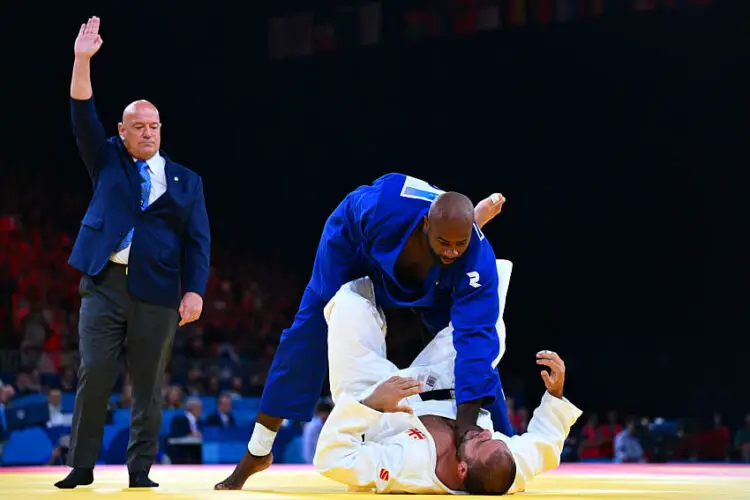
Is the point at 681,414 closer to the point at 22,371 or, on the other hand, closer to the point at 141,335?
the point at 22,371

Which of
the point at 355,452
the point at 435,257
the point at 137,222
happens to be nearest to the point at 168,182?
the point at 137,222

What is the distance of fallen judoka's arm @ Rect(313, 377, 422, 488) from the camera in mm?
2525

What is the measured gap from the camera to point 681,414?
10047mm

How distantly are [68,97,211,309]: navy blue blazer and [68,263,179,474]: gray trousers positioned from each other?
55 millimetres

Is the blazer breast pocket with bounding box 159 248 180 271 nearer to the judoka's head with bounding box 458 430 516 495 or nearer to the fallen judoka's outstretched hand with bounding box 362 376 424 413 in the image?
the fallen judoka's outstretched hand with bounding box 362 376 424 413

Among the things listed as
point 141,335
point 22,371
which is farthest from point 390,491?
point 22,371

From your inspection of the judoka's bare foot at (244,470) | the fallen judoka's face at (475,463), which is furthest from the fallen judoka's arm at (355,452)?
the judoka's bare foot at (244,470)

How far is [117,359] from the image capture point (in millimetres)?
3025

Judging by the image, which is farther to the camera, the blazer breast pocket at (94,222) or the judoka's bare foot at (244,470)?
the blazer breast pocket at (94,222)

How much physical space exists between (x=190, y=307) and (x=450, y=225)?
1087mm

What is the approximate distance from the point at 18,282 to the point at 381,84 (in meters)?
4.64

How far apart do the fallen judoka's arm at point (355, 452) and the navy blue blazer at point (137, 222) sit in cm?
83

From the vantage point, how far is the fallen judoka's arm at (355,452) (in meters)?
2.53

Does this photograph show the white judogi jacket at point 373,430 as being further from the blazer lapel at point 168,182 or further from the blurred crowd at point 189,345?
the blurred crowd at point 189,345
